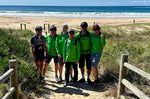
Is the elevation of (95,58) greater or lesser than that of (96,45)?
lesser

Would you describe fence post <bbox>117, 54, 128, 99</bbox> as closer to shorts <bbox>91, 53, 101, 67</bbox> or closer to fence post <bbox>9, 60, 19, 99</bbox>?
shorts <bbox>91, 53, 101, 67</bbox>

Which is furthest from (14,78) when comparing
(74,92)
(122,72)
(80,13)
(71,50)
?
(80,13)

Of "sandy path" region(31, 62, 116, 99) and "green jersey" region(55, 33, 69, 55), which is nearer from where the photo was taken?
"sandy path" region(31, 62, 116, 99)

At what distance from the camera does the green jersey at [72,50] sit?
4922mm

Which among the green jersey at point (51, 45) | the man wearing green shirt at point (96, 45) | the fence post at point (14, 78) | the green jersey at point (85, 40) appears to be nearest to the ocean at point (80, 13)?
the green jersey at point (51, 45)

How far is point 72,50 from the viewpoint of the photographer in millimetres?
4945

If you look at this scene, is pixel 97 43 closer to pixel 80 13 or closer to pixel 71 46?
pixel 71 46

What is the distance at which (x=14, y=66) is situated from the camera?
3.78 m

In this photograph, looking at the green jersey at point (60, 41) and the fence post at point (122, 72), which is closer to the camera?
the fence post at point (122, 72)

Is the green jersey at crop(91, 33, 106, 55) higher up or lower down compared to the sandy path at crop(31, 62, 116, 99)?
higher up

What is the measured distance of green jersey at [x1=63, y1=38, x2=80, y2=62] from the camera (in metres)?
4.92

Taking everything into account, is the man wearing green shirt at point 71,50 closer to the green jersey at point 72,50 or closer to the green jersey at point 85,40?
the green jersey at point 72,50

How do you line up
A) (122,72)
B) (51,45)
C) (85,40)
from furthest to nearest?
(51,45), (85,40), (122,72)

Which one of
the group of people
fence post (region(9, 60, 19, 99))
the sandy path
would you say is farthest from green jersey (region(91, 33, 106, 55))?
fence post (region(9, 60, 19, 99))
